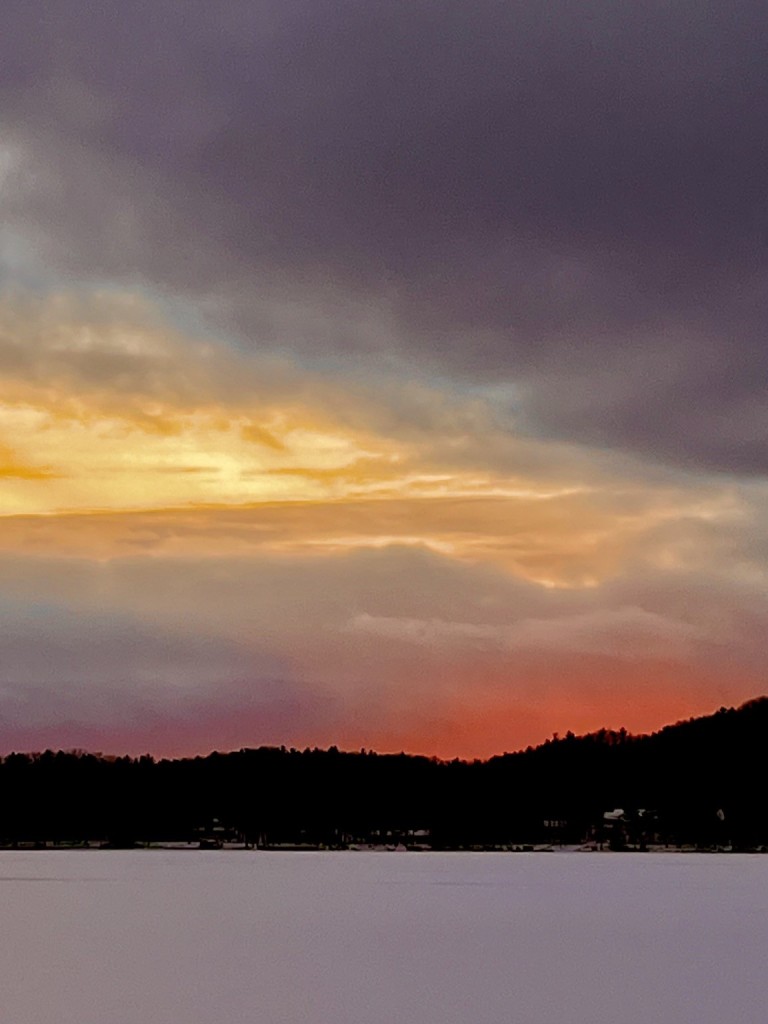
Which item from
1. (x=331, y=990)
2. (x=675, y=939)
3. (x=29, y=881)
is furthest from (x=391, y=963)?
(x=29, y=881)

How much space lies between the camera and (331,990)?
56.3m

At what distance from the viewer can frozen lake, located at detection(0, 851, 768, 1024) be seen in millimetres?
49844

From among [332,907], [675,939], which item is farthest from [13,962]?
[332,907]

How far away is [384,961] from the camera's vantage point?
6781 cm

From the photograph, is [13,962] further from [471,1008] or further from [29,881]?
[29,881]

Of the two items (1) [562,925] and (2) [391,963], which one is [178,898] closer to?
(1) [562,925]

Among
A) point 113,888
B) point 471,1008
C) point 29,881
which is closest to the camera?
point 471,1008

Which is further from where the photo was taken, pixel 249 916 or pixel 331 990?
pixel 249 916

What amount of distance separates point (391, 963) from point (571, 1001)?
1591cm

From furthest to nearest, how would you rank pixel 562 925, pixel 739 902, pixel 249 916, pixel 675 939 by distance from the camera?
pixel 739 902 → pixel 249 916 → pixel 562 925 → pixel 675 939

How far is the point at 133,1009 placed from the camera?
50.5m

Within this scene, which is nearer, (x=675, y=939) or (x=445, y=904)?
(x=675, y=939)

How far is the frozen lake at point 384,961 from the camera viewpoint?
164 feet

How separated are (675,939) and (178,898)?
225 ft
